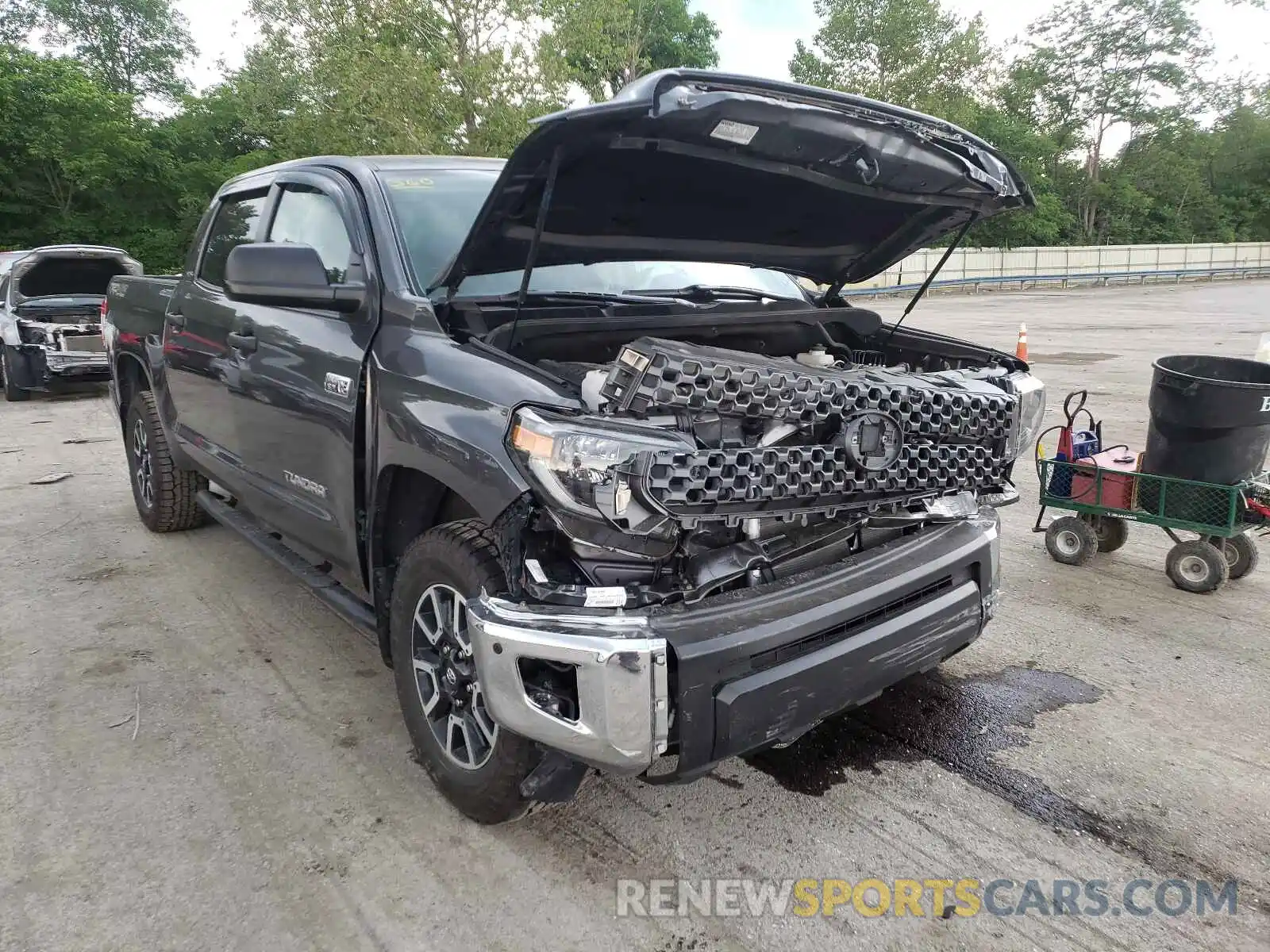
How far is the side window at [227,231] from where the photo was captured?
13.7 feet

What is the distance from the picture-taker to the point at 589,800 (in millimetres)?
2807

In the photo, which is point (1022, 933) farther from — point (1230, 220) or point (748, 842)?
point (1230, 220)

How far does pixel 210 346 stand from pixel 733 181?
263cm

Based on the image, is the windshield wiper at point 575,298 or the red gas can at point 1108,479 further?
the red gas can at point 1108,479

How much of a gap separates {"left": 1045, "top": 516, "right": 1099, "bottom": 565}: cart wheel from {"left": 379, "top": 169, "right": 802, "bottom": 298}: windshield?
2.22 m

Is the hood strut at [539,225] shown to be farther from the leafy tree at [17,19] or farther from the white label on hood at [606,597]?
the leafy tree at [17,19]

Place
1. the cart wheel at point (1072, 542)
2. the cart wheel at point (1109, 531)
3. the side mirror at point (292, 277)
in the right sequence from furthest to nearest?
the cart wheel at point (1109, 531)
the cart wheel at point (1072, 542)
the side mirror at point (292, 277)

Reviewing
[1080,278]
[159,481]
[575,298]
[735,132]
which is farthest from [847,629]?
[1080,278]

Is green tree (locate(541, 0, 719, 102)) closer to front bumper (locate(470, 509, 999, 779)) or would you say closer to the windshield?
the windshield

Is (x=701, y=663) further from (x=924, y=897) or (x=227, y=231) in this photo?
(x=227, y=231)

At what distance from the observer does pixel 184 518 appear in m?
5.54

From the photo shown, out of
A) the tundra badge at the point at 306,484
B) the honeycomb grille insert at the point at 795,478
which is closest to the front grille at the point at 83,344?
the tundra badge at the point at 306,484

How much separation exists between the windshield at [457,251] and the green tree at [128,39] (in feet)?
141

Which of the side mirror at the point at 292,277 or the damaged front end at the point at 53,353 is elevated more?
the side mirror at the point at 292,277
